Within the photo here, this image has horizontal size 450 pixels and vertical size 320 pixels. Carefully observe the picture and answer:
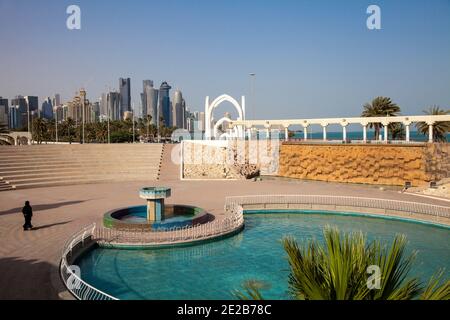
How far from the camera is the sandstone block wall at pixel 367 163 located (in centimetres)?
3462

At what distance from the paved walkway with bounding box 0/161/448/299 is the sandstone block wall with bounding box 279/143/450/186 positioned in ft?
26.7

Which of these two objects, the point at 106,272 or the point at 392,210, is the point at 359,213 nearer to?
the point at 392,210

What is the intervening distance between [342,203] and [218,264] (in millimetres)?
12287

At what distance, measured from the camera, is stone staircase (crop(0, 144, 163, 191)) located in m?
31.9

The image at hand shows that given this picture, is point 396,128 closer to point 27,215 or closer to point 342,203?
point 342,203

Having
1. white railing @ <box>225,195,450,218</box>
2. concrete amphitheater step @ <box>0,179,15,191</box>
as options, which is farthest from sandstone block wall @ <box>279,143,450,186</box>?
concrete amphitheater step @ <box>0,179,15,191</box>

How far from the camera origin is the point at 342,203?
2405 centimetres

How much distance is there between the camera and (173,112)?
625 feet

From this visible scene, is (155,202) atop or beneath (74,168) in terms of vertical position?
beneath

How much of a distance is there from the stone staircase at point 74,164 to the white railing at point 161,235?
17.0 metres

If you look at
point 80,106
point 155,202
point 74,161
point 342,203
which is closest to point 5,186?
point 74,161

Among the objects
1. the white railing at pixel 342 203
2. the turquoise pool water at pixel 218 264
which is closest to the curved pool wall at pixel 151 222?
the turquoise pool water at pixel 218 264

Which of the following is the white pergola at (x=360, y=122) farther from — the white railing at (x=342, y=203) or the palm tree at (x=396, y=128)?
the white railing at (x=342, y=203)

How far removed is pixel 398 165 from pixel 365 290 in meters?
35.0
